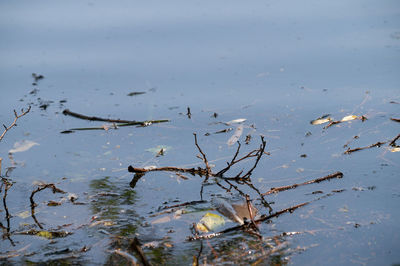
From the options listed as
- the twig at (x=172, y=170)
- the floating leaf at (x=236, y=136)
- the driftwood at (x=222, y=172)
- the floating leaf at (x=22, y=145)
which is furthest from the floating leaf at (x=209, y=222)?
the floating leaf at (x=22, y=145)

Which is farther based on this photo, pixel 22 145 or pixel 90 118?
pixel 90 118

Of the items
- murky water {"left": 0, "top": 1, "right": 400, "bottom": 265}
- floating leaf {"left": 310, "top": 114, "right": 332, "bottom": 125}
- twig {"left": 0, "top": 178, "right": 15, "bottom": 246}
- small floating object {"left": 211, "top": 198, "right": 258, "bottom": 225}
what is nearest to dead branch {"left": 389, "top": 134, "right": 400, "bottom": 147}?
murky water {"left": 0, "top": 1, "right": 400, "bottom": 265}

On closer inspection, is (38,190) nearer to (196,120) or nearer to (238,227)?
(238,227)

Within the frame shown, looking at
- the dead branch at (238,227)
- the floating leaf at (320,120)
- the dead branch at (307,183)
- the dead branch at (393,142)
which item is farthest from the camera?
the floating leaf at (320,120)

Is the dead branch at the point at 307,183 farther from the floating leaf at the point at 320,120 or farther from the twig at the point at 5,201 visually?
the twig at the point at 5,201

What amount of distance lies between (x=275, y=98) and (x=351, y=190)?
999mm

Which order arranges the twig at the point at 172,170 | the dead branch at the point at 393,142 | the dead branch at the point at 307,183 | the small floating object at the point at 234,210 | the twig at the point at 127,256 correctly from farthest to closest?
the dead branch at the point at 393,142, the twig at the point at 172,170, the dead branch at the point at 307,183, the small floating object at the point at 234,210, the twig at the point at 127,256

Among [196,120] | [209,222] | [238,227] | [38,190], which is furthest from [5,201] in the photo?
[196,120]

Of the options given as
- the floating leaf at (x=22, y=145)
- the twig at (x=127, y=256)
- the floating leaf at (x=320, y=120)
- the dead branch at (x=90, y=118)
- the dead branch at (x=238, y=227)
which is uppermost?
the dead branch at (x=90, y=118)

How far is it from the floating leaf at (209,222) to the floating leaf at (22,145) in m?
1.13

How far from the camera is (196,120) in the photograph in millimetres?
2752

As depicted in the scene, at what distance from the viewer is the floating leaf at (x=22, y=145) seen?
8.39 feet

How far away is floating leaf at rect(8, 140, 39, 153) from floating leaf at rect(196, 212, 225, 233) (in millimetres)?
1134

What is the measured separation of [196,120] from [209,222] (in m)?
1.00
